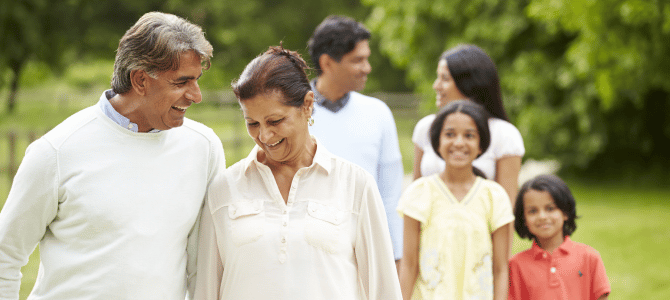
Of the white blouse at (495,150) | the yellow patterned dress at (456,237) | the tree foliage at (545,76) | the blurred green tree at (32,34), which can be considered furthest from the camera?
the blurred green tree at (32,34)

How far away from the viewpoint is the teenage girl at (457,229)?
10.7 feet

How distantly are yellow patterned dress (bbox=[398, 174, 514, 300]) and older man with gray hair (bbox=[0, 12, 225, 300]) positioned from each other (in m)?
1.23

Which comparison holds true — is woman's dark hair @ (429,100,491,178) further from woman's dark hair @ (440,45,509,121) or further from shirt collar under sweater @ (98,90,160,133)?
shirt collar under sweater @ (98,90,160,133)

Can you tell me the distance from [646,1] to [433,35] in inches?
279

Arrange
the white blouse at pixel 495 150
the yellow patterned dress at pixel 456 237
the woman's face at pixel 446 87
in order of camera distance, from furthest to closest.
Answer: the woman's face at pixel 446 87
the white blouse at pixel 495 150
the yellow patterned dress at pixel 456 237

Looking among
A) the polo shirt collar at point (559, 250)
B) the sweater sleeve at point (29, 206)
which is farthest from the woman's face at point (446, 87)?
the sweater sleeve at point (29, 206)

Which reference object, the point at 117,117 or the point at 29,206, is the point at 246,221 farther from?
the point at 29,206

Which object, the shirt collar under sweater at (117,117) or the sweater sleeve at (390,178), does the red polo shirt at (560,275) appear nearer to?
the sweater sleeve at (390,178)

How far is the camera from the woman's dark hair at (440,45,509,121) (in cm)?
394

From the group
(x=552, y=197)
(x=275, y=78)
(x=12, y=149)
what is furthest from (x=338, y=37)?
(x=12, y=149)

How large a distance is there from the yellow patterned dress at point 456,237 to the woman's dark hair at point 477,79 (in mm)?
704

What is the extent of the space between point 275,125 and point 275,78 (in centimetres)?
16

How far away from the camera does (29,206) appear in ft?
7.63

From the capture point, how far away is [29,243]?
7.82ft
